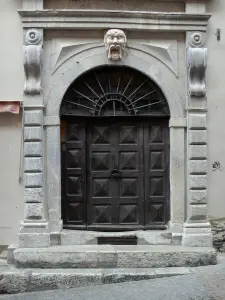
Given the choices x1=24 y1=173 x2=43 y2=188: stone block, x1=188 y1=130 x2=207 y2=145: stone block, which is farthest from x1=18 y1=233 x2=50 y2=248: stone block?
x1=188 y1=130 x2=207 y2=145: stone block

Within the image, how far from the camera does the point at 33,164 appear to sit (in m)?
7.18

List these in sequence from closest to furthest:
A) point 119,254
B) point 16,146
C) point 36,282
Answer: point 36,282
point 119,254
point 16,146

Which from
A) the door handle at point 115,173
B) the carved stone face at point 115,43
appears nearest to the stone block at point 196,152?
the door handle at point 115,173

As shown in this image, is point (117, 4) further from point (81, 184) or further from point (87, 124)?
point (81, 184)

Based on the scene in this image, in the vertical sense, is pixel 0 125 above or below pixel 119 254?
above

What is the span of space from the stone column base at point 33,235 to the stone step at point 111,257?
0.12 metres

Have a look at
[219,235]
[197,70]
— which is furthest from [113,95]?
[219,235]

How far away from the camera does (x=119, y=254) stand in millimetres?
6844

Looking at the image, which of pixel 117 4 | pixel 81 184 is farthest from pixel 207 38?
pixel 81 184

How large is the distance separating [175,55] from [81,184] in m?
2.69

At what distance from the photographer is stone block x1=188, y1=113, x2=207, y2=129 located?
7328mm

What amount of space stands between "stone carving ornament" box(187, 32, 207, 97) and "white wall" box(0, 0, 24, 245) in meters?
2.78

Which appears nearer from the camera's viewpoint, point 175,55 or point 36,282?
point 36,282

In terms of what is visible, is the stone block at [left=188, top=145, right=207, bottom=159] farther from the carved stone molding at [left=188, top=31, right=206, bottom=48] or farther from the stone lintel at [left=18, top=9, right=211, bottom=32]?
Result: the stone lintel at [left=18, top=9, right=211, bottom=32]
